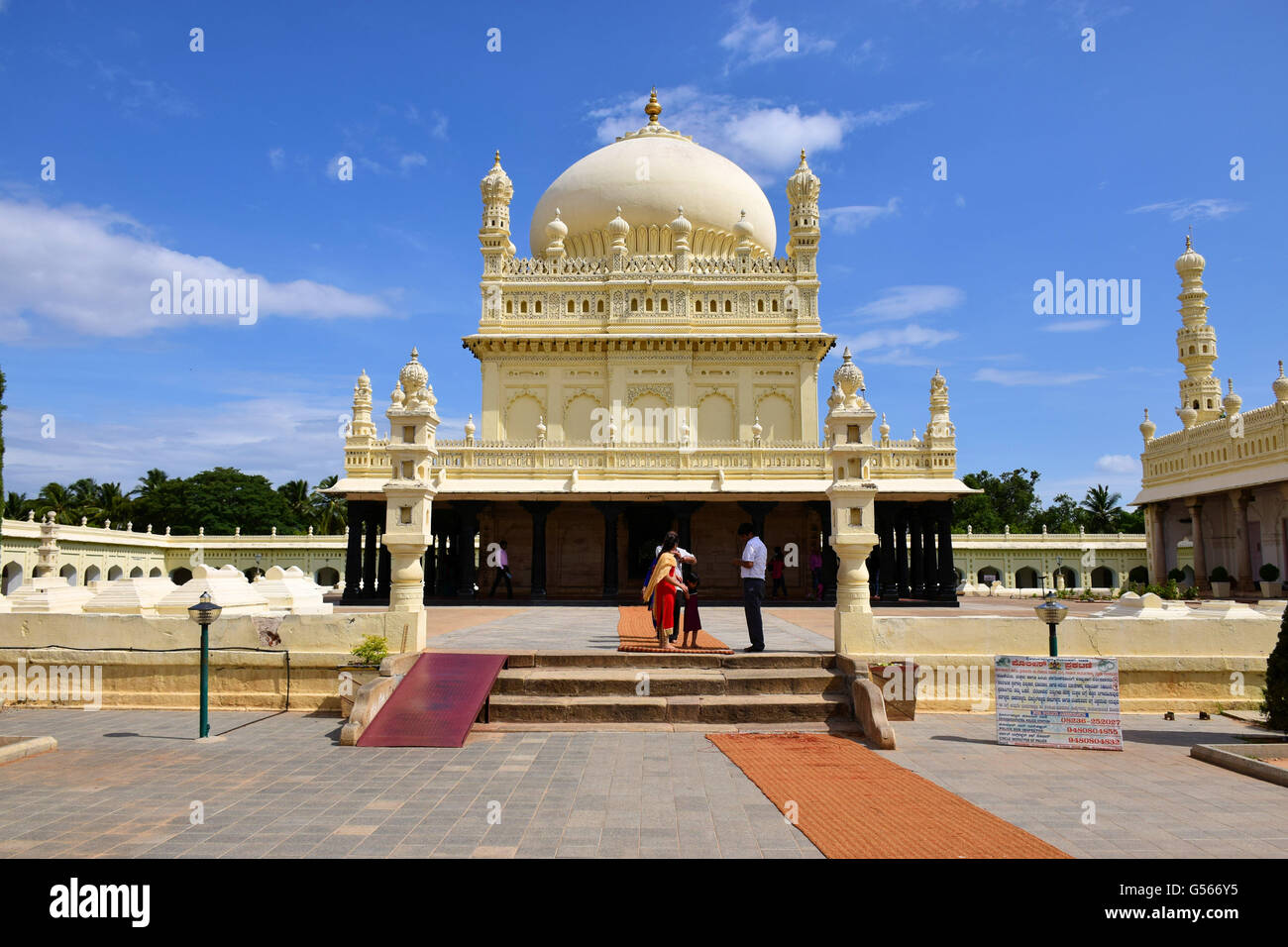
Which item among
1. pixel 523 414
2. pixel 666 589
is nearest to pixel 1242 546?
pixel 523 414

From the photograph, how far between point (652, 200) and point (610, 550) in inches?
553

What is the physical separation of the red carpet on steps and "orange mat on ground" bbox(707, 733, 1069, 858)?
2.55m

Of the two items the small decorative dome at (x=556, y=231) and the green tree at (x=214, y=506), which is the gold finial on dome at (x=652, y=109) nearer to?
the small decorative dome at (x=556, y=231)

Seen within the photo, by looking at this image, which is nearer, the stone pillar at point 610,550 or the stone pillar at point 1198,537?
the stone pillar at point 610,550

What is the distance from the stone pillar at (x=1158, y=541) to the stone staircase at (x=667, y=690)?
3063 cm

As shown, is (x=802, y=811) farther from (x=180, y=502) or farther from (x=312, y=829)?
(x=180, y=502)

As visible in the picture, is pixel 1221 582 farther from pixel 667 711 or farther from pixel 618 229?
pixel 667 711

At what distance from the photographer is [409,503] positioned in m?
10.4

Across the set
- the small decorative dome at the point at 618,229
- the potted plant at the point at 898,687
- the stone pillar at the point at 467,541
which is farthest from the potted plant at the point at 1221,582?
the potted plant at the point at 898,687

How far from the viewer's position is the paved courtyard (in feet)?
16.7

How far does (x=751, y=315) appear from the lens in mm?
27734

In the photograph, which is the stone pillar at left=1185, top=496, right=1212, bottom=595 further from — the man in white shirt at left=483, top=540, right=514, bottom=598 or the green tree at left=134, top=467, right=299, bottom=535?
the green tree at left=134, top=467, right=299, bottom=535

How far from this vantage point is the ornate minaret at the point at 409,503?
33.8 feet

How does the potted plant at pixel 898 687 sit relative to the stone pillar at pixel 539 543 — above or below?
below
